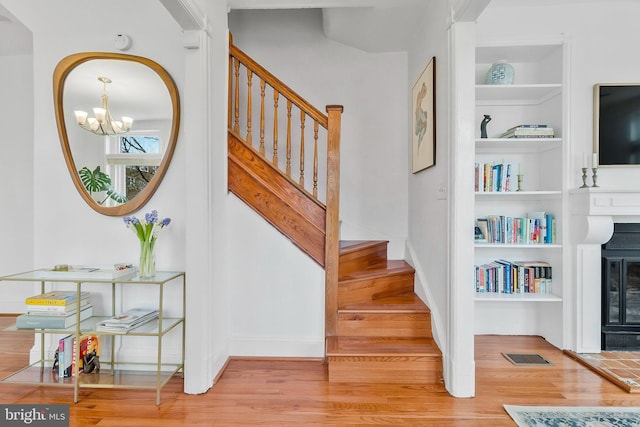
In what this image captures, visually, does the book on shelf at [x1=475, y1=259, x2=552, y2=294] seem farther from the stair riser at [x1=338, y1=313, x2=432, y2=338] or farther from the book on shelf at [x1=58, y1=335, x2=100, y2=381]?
the book on shelf at [x1=58, y1=335, x2=100, y2=381]

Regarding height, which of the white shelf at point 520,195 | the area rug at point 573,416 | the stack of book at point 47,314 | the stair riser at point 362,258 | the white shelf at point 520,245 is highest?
the white shelf at point 520,195

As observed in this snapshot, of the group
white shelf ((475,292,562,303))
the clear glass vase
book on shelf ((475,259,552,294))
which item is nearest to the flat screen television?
book on shelf ((475,259,552,294))

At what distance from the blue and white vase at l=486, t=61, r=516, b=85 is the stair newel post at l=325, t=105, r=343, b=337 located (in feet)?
4.68

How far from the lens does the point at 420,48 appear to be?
120 inches

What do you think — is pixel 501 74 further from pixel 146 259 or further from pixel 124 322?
pixel 124 322

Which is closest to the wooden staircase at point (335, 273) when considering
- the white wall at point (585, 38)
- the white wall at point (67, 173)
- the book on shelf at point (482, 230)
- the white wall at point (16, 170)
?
the white wall at point (67, 173)

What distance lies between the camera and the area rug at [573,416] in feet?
6.11

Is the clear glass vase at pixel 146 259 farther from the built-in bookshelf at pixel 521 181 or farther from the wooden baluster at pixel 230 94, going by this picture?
the built-in bookshelf at pixel 521 181

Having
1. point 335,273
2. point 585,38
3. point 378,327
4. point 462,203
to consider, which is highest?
point 585,38

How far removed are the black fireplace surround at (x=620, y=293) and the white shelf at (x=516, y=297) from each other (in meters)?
0.39

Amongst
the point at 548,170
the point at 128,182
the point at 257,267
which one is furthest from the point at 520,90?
the point at 128,182

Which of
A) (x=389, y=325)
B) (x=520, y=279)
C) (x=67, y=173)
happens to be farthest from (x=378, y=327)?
(x=67, y=173)

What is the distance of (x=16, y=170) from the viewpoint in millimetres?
3711

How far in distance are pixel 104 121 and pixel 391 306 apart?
2.46 metres
